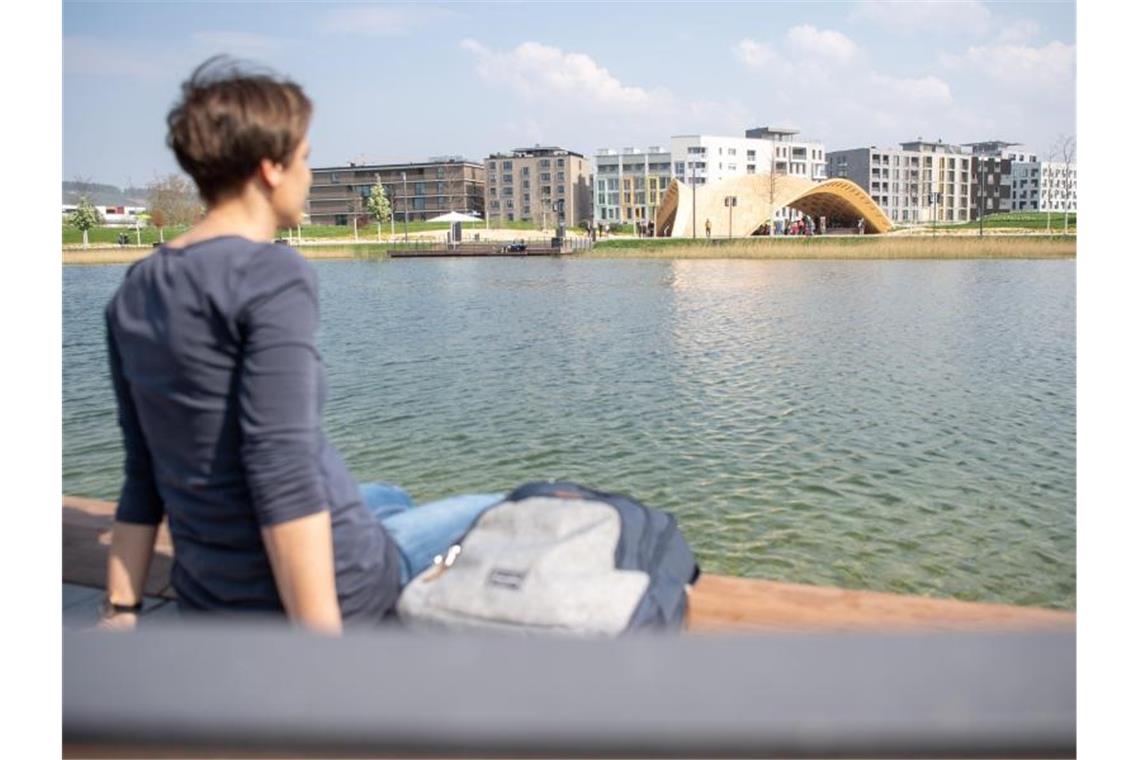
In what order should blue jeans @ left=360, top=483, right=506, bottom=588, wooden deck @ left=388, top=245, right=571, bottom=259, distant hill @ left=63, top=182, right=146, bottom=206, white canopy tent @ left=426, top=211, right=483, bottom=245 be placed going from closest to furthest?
blue jeans @ left=360, top=483, right=506, bottom=588 → distant hill @ left=63, top=182, right=146, bottom=206 → wooden deck @ left=388, top=245, right=571, bottom=259 → white canopy tent @ left=426, top=211, right=483, bottom=245

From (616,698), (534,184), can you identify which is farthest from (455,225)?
(616,698)

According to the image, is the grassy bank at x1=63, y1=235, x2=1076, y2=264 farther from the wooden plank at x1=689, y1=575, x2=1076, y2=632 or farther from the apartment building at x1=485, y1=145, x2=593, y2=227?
the apartment building at x1=485, y1=145, x2=593, y2=227

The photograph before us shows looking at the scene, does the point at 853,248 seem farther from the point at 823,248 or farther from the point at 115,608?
the point at 115,608

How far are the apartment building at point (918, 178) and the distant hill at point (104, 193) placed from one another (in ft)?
209

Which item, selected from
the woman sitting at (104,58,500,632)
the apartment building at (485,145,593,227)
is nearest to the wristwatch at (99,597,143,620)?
the woman sitting at (104,58,500,632)

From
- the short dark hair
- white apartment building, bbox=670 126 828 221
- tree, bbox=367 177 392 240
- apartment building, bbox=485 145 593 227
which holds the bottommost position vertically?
the short dark hair

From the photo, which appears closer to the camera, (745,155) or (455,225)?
(455,225)

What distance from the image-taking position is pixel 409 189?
3528cm

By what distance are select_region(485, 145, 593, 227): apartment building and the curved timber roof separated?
1900 cm

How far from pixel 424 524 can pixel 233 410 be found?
351mm

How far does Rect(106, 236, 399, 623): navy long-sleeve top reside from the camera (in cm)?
86

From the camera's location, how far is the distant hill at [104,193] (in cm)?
173

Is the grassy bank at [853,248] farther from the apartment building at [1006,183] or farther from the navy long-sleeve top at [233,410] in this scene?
the apartment building at [1006,183]
